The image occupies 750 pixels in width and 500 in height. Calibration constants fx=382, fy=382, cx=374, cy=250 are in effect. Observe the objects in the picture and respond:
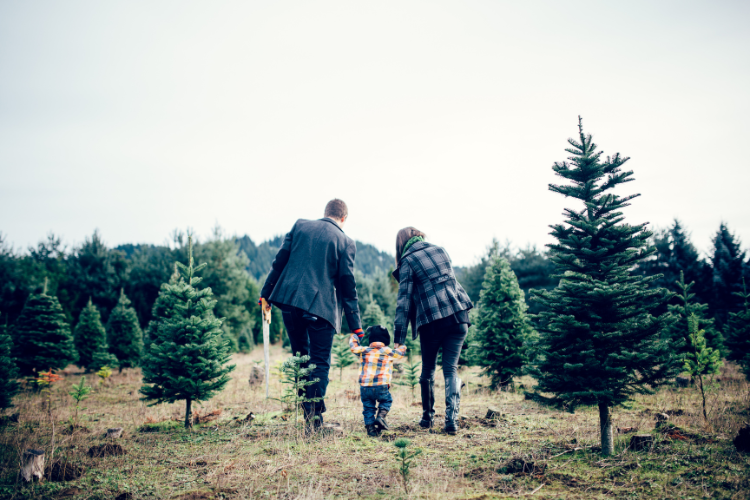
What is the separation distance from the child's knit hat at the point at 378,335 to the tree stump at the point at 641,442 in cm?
251

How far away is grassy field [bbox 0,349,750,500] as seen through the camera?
2.73 meters

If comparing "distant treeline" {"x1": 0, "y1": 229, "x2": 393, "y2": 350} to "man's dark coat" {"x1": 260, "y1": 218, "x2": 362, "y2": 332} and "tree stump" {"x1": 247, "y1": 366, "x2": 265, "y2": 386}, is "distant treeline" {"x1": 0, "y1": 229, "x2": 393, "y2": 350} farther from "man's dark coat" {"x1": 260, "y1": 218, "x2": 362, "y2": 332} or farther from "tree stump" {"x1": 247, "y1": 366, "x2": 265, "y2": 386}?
"man's dark coat" {"x1": 260, "y1": 218, "x2": 362, "y2": 332}

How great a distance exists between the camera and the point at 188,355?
531 cm

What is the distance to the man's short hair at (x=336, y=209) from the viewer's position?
474 centimetres

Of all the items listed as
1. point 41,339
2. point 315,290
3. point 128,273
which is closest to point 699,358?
point 315,290

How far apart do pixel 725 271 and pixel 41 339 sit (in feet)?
84.5

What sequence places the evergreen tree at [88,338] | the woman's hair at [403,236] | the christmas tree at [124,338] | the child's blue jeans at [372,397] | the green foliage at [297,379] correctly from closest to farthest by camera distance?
1. the green foliage at [297,379]
2. the child's blue jeans at [372,397]
3. the woman's hair at [403,236]
4. the evergreen tree at [88,338]
5. the christmas tree at [124,338]

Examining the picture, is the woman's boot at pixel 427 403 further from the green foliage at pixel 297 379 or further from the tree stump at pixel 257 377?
the tree stump at pixel 257 377

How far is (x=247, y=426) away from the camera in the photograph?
477 centimetres

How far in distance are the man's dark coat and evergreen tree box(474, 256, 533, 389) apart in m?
4.71

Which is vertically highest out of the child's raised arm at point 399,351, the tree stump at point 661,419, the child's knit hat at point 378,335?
the child's knit hat at point 378,335

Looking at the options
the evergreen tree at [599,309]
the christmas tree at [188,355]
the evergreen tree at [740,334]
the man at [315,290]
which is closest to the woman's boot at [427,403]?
the man at [315,290]

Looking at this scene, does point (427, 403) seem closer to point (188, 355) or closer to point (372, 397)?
point (372, 397)

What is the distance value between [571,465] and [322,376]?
2.51 meters
